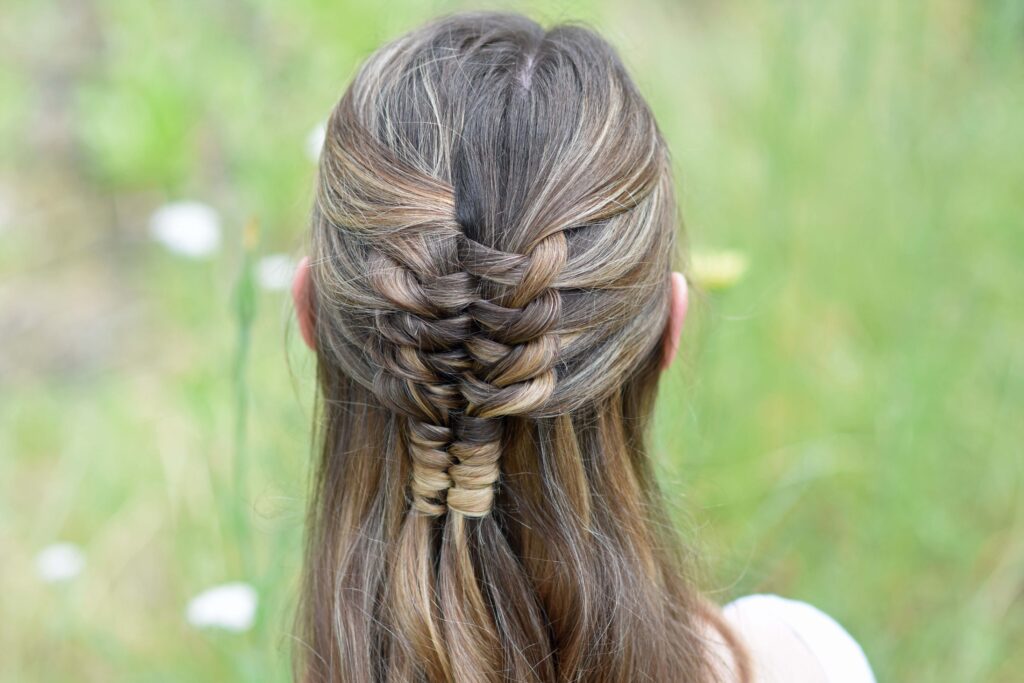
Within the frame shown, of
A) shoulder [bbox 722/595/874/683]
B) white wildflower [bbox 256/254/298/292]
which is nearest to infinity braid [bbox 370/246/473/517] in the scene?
shoulder [bbox 722/595/874/683]

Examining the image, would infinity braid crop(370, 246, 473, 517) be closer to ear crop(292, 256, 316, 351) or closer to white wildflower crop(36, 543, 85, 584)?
ear crop(292, 256, 316, 351)

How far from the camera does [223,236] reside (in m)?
1.90

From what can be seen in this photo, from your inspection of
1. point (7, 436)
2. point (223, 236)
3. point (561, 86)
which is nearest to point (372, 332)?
point (561, 86)

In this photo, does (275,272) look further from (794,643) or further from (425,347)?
(794,643)

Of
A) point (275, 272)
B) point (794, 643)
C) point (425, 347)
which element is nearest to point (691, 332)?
point (275, 272)

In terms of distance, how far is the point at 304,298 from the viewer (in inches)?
30.4

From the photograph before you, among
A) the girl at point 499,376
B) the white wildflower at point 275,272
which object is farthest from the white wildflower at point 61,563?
the girl at point 499,376

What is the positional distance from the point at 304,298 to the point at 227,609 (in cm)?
43

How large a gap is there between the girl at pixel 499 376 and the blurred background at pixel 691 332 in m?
0.16

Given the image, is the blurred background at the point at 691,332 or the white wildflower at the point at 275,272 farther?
the blurred background at the point at 691,332

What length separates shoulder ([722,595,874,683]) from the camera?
77cm

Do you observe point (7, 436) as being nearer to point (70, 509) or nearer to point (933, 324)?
point (70, 509)

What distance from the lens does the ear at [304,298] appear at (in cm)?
76

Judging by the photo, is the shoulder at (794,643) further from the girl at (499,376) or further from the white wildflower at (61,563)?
the white wildflower at (61,563)
